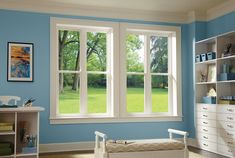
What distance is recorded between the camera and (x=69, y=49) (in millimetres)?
6672

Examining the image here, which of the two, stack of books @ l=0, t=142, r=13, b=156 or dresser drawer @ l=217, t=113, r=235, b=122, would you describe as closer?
stack of books @ l=0, t=142, r=13, b=156

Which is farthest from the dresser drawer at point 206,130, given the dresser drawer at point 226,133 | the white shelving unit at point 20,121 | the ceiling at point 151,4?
the white shelving unit at point 20,121

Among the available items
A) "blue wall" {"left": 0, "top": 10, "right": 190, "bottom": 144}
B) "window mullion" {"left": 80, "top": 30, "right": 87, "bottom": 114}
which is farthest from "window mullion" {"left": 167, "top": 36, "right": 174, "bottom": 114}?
"window mullion" {"left": 80, "top": 30, "right": 87, "bottom": 114}

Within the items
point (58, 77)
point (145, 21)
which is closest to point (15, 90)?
point (58, 77)

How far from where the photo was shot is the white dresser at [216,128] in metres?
5.63

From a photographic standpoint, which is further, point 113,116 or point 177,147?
point 113,116

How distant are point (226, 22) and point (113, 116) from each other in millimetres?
2880

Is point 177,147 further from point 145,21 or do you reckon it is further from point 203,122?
point 145,21

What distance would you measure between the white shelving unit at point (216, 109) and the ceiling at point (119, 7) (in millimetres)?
729

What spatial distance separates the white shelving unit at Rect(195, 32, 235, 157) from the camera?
5.70 m

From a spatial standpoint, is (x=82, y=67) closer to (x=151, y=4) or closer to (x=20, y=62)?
(x=20, y=62)

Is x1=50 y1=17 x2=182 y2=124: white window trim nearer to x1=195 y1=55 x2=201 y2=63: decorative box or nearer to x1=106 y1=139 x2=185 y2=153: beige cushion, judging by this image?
x1=195 y1=55 x2=201 y2=63: decorative box

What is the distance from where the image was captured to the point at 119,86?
265 inches

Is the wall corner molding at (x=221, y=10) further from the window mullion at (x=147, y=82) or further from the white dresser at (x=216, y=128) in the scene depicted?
the white dresser at (x=216, y=128)
